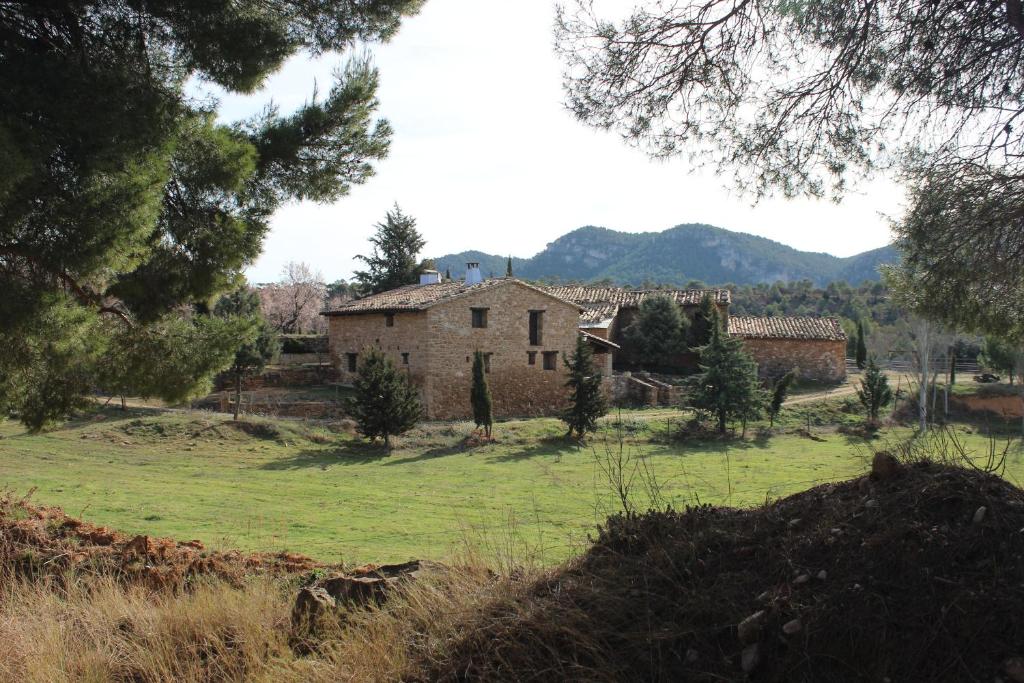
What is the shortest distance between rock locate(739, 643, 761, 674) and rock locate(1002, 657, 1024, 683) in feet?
2.83

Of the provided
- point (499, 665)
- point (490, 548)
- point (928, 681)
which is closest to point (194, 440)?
point (490, 548)

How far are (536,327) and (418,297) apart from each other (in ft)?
17.0

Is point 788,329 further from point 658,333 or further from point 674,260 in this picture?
point 674,260

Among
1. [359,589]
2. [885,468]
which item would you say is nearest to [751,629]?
[885,468]

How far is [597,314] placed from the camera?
38.8 m

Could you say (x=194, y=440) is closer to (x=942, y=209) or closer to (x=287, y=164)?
(x=287, y=164)

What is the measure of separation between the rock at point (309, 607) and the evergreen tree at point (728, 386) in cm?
2241

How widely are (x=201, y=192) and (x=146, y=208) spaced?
3.76 feet

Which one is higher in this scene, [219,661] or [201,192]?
[201,192]

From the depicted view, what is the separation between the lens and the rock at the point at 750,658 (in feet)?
9.71

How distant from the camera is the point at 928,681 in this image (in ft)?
8.97

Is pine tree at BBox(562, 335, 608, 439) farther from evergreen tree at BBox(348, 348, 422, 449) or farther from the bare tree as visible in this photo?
the bare tree

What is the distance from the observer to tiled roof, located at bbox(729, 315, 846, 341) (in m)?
36.4

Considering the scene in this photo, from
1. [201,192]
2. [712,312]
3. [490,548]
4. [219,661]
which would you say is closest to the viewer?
[219,661]
